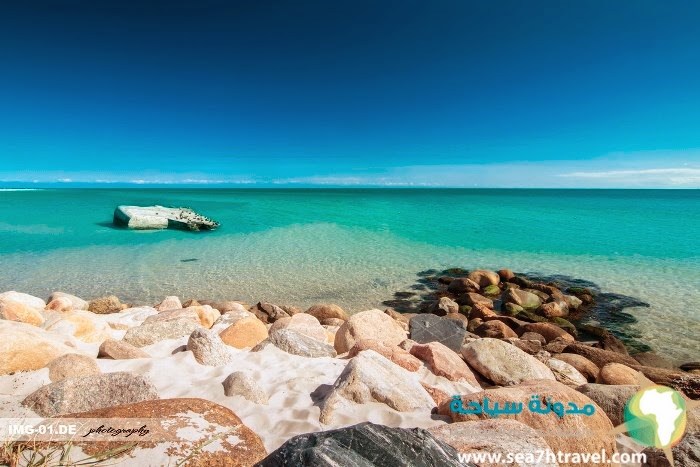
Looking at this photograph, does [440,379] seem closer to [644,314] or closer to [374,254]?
[644,314]

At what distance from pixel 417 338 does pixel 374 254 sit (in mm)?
10338

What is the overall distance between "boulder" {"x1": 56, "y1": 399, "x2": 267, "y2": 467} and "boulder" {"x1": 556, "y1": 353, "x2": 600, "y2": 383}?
5856 millimetres

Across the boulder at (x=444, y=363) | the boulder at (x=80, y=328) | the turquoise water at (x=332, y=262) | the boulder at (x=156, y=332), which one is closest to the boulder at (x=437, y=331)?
the boulder at (x=444, y=363)

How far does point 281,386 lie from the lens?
3.93m

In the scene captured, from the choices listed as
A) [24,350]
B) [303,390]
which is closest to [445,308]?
[303,390]

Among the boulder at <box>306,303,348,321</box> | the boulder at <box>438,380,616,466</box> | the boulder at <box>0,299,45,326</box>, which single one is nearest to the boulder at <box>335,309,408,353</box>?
the boulder at <box>438,380,616,466</box>

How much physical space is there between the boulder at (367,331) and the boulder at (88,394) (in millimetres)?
3230

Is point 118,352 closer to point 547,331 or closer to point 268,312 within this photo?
point 268,312

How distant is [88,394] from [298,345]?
2.63 m

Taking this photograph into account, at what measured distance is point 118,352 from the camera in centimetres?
450

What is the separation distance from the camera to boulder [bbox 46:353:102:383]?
360cm

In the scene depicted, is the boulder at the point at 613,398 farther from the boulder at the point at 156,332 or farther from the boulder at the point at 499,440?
the boulder at the point at 156,332

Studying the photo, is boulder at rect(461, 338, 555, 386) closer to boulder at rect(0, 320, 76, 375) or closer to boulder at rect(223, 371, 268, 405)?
boulder at rect(223, 371, 268, 405)

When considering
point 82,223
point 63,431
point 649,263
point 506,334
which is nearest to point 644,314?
point 506,334
